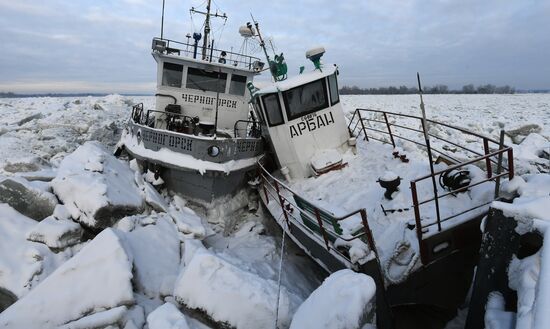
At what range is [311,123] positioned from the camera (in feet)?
25.6

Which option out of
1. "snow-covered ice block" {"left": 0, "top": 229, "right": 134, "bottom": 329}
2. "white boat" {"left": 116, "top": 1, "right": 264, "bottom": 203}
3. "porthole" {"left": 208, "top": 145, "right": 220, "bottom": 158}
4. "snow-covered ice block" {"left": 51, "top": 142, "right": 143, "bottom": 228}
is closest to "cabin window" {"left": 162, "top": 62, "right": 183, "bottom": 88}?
"white boat" {"left": 116, "top": 1, "right": 264, "bottom": 203}

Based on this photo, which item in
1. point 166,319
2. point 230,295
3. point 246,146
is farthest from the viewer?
point 246,146

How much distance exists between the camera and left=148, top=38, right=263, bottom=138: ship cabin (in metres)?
9.52

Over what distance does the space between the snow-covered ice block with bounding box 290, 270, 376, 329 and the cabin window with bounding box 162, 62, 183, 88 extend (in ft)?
25.9

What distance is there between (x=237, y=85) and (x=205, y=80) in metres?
0.92

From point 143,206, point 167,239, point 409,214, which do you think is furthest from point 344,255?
point 143,206

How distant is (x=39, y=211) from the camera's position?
560 cm

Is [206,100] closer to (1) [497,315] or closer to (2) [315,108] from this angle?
(2) [315,108]

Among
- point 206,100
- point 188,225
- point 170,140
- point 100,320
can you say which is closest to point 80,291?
point 100,320

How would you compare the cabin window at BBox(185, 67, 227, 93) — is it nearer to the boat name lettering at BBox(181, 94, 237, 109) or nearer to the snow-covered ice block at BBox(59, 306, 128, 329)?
the boat name lettering at BBox(181, 94, 237, 109)

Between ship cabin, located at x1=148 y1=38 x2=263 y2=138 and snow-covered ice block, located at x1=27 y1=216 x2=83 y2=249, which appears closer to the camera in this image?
snow-covered ice block, located at x1=27 y1=216 x2=83 y2=249

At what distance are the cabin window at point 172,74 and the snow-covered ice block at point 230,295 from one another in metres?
6.70

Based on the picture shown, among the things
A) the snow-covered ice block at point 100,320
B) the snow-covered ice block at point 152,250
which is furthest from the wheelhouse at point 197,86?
the snow-covered ice block at point 100,320

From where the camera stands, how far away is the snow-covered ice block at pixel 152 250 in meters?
4.64
